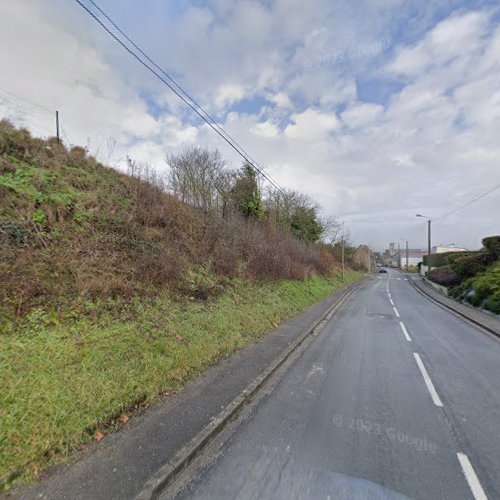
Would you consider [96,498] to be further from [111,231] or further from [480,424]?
[111,231]

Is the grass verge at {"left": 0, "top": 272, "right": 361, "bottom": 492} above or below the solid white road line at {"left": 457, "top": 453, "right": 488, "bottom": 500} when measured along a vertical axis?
above

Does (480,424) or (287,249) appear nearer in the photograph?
(480,424)

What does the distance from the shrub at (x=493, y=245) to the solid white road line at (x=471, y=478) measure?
19539 mm

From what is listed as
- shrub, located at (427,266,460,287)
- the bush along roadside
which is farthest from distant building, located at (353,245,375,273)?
the bush along roadside

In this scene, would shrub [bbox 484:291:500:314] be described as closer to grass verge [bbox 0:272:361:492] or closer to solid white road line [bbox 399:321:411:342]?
solid white road line [bbox 399:321:411:342]

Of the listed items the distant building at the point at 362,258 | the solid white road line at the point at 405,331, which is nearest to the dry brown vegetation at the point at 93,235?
the solid white road line at the point at 405,331

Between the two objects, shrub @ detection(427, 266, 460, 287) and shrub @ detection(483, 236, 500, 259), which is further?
shrub @ detection(427, 266, 460, 287)

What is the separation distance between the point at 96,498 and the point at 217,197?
1763cm

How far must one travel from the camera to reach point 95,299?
5.31 metres

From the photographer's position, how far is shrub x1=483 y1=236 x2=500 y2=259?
17.0m

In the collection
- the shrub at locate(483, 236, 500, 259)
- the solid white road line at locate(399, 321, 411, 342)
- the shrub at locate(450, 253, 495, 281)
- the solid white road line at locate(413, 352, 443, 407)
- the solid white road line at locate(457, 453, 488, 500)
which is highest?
the shrub at locate(483, 236, 500, 259)

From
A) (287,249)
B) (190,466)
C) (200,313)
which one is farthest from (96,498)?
(287,249)

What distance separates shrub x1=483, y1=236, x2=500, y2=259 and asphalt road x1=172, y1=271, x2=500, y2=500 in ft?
49.0

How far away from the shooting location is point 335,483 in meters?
2.50
